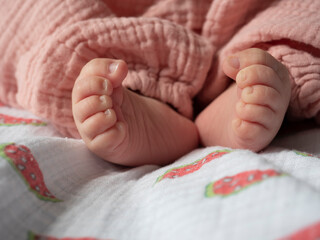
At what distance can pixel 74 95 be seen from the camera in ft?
1.55

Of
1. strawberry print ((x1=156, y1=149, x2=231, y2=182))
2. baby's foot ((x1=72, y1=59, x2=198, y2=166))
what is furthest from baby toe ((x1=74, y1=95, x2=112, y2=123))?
strawberry print ((x1=156, y1=149, x2=231, y2=182))

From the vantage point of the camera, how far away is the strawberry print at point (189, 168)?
43 cm

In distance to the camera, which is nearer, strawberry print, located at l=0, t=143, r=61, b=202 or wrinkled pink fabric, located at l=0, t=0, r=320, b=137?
strawberry print, located at l=0, t=143, r=61, b=202

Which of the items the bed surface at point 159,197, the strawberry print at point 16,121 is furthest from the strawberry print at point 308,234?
the strawberry print at point 16,121

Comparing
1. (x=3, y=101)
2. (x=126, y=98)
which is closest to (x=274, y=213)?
(x=126, y=98)

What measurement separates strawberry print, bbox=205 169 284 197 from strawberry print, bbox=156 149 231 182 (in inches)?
3.0

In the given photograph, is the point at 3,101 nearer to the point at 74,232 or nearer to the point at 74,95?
the point at 74,95

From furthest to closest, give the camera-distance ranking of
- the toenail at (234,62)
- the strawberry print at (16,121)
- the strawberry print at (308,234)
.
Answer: the strawberry print at (16,121) < the toenail at (234,62) < the strawberry print at (308,234)

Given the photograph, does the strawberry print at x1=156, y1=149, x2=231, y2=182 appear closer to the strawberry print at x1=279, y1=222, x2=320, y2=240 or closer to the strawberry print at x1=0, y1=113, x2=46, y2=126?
the strawberry print at x1=279, y1=222, x2=320, y2=240

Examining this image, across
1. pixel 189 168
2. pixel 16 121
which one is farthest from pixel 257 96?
pixel 16 121

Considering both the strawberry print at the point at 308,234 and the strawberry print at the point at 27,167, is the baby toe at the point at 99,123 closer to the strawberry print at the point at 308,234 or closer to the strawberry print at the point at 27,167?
the strawberry print at the point at 27,167

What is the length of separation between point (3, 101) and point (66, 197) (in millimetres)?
412

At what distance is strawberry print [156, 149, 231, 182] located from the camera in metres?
0.43

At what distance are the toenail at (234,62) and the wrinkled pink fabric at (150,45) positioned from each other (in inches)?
5.1
